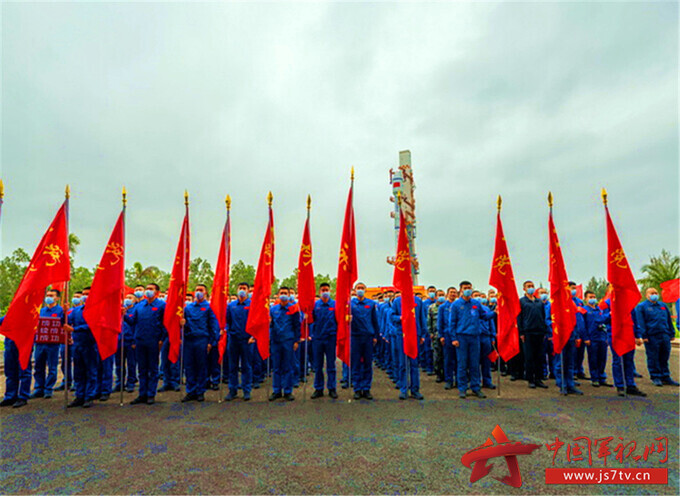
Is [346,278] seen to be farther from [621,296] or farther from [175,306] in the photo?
[621,296]

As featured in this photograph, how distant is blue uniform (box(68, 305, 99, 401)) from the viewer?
7281mm

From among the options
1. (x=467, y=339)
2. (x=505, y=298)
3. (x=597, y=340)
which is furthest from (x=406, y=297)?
(x=597, y=340)

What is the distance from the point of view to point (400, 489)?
3.58 metres

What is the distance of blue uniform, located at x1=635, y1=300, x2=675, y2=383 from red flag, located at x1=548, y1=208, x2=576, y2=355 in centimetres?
241

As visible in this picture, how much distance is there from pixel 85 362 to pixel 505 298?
7955 mm

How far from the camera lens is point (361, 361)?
7824 mm

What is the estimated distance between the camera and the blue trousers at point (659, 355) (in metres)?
8.68

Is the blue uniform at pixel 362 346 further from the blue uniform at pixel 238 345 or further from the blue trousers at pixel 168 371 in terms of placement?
the blue trousers at pixel 168 371

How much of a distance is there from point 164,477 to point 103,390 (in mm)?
5010

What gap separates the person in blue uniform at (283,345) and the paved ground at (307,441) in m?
0.51

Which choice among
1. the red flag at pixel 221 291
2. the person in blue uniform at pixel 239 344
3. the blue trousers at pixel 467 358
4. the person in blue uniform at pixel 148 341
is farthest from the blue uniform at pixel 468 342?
the person in blue uniform at pixel 148 341

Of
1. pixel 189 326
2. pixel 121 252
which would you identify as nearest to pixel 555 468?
pixel 189 326

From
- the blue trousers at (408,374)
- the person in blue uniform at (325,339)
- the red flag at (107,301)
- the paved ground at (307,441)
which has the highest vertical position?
the red flag at (107,301)

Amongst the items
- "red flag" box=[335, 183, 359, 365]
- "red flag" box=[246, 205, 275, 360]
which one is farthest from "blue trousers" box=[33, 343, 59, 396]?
"red flag" box=[335, 183, 359, 365]
